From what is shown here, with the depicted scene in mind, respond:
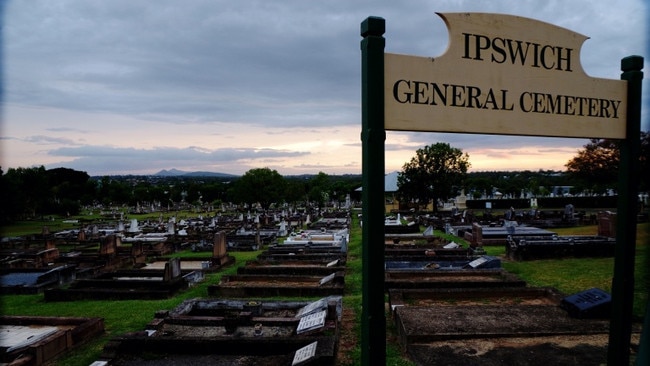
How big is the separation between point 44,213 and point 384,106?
62364 millimetres

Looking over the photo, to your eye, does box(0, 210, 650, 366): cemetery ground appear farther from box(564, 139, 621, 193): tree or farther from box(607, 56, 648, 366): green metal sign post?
box(564, 139, 621, 193): tree

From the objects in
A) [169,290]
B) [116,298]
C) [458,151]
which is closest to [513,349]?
[169,290]

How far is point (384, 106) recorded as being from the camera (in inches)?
104

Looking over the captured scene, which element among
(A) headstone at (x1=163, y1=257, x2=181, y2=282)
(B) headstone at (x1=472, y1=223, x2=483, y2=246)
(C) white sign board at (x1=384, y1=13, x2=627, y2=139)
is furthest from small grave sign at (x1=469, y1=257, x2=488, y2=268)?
(C) white sign board at (x1=384, y1=13, x2=627, y2=139)

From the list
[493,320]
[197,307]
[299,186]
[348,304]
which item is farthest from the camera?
[299,186]

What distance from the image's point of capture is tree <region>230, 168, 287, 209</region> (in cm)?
5728

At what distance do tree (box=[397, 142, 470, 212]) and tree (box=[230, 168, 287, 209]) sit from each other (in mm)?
20461

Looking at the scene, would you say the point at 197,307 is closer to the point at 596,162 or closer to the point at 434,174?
the point at 596,162

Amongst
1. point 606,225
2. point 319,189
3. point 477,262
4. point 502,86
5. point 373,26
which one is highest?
point 373,26

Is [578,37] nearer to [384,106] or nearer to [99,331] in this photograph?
[384,106]

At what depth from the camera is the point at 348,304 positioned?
1006 centimetres

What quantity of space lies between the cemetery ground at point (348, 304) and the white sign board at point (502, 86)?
343 centimetres

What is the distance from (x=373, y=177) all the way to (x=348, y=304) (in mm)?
8124

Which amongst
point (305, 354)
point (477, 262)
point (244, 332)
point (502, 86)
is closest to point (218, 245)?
point (244, 332)
